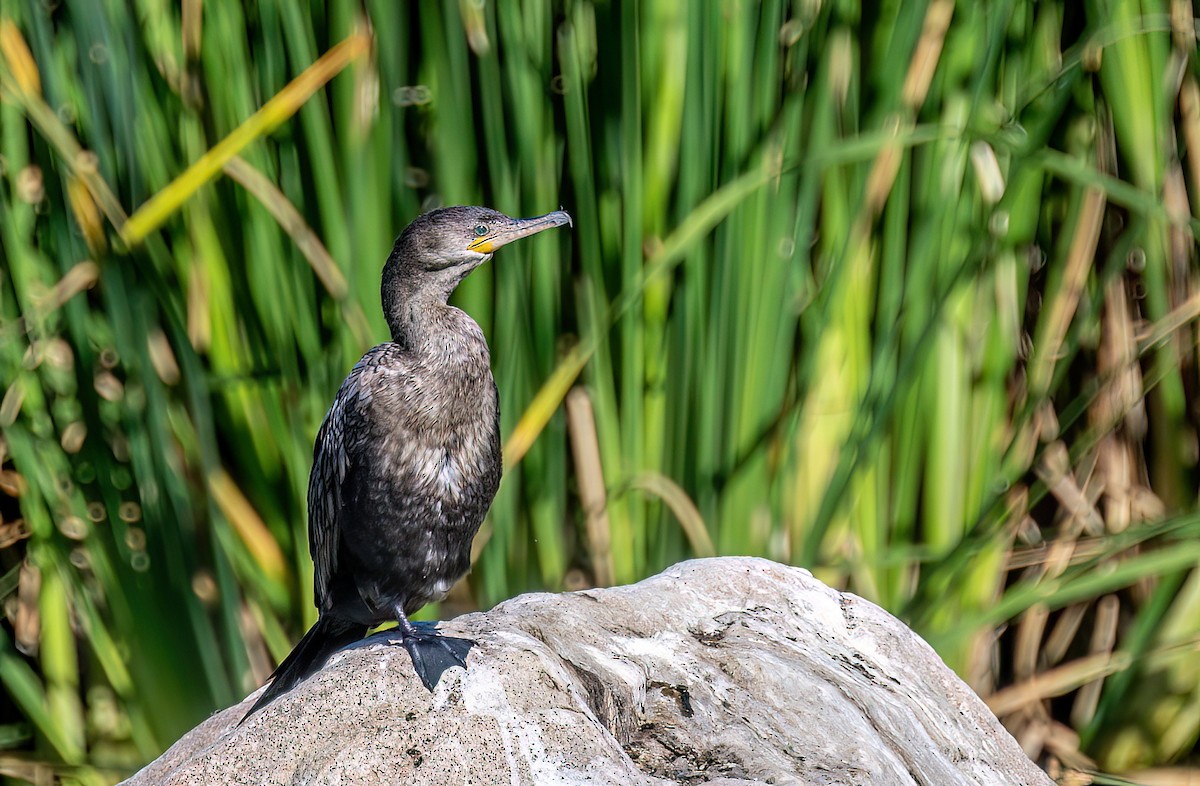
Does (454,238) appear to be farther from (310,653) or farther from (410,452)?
(310,653)

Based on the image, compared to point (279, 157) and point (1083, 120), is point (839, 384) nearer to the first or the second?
point (1083, 120)

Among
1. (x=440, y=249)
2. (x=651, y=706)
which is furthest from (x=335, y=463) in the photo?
(x=651, y=706)

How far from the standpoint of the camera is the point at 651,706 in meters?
1.69

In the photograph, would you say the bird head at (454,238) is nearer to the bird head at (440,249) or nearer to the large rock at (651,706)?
the bird head at (440,249)

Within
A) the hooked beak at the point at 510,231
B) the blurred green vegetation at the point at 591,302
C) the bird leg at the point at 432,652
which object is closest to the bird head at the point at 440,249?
the hooked beak at the point at 510,231

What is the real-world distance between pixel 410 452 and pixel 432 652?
43 cm

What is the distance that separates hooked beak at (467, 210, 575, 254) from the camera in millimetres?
2017

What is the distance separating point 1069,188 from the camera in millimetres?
2746

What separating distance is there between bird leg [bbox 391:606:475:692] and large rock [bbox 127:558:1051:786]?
14 millimetres

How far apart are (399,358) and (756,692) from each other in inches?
29.0

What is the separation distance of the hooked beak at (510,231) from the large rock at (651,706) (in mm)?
560

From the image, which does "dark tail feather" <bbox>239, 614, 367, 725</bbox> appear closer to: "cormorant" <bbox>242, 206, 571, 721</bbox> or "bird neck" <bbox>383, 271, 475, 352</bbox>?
"cormorant" <bbox>242, 206, 571, 721</bbox>

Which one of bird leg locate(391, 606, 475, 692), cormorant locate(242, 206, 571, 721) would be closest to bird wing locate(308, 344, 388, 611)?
cormorant locate(242, 206, 571, 721)

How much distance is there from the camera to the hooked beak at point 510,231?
2.02 m
